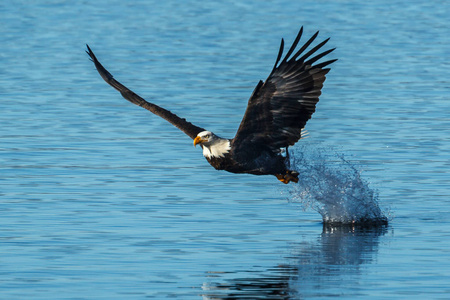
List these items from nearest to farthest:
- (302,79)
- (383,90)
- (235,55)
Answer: (302,79)
(383,90)
(235,55)

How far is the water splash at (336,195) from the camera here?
13.2 metres

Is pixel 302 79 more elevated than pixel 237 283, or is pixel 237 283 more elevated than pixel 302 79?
pixel 302 79

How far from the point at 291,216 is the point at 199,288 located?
3363 millimetres

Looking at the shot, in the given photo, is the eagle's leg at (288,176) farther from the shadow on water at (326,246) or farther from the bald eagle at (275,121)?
the shadow on water at (326,246)

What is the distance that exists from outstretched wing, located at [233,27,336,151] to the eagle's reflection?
3.92 ft

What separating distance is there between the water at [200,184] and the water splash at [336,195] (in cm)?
9

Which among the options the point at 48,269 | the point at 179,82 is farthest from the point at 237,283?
the point at 179,82

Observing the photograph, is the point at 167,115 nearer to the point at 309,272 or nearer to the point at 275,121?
the point at 275,121

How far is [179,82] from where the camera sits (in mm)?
25656

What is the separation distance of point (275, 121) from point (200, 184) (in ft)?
10.6

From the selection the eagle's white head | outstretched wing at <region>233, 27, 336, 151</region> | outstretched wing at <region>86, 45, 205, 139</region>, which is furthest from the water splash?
the eagle's white head

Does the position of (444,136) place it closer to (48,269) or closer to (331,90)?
(331,90)

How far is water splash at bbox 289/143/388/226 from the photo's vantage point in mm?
13227

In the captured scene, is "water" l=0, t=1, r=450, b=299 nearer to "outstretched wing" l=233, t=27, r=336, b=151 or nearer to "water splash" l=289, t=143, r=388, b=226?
"water splash" l=289, t=143, r=388, b=226
